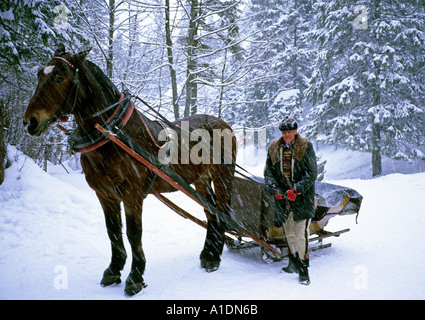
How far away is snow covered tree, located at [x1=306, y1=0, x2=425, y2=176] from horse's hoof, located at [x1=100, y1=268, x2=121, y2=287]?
13.8 m

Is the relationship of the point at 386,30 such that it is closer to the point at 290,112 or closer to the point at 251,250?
the point at 290,112

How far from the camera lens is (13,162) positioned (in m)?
5.74

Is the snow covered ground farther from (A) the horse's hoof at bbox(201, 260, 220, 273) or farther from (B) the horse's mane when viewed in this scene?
(B) the horse's mane

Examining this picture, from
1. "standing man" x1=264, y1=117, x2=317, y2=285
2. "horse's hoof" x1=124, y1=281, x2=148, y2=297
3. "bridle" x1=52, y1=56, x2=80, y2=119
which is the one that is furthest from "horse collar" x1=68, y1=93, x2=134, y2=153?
"standing man" x1=264, y1=117, x2=317, y2=285

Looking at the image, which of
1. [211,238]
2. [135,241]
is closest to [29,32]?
[135,241]

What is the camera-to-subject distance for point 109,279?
3170 mm

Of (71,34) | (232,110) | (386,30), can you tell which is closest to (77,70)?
(71,34)

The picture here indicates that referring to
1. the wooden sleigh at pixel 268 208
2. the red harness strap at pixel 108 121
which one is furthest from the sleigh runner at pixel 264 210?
the red harness strap at pixel 108 121

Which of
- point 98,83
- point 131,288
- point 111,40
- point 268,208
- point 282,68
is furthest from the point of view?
point 282,68

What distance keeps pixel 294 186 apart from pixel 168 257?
2254 mm

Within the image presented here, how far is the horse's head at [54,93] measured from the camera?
238 cm

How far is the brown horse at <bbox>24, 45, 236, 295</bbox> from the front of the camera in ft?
8.10

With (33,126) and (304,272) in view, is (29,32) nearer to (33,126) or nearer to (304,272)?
(33,126)
